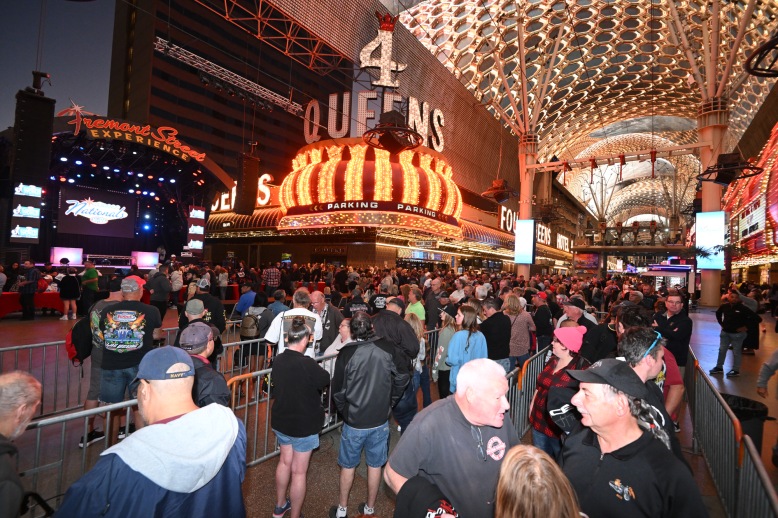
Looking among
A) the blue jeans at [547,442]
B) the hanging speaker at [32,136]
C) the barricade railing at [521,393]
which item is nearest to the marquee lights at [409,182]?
the hanging speaker at [32,136]

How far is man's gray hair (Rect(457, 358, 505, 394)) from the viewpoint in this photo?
236cm

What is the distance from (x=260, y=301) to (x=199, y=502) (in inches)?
307

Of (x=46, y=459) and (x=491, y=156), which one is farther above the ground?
(x=491, y=156)

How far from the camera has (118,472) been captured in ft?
5.82

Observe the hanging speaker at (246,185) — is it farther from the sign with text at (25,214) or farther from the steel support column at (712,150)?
the steel support column at (712,150)

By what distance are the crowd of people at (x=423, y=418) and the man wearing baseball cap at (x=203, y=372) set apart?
0.04ft

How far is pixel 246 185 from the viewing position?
25.4 metres

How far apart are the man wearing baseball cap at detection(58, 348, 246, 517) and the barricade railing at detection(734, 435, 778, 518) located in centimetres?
295

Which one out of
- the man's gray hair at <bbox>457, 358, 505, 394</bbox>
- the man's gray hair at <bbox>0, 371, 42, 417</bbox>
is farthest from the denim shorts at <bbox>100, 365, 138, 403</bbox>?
the man's gray hair at <bbox>457, 358, 505, 394</bbox>

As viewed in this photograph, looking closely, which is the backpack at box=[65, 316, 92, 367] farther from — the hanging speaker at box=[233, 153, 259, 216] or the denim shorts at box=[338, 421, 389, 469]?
the hanging speaker at box=[233, 153, 259, 216]

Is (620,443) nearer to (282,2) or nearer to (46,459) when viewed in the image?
(46,459)

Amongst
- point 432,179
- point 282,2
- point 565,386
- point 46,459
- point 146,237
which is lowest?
point 46,459

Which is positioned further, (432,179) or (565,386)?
(432,179)

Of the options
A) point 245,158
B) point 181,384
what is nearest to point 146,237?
point 245,158
